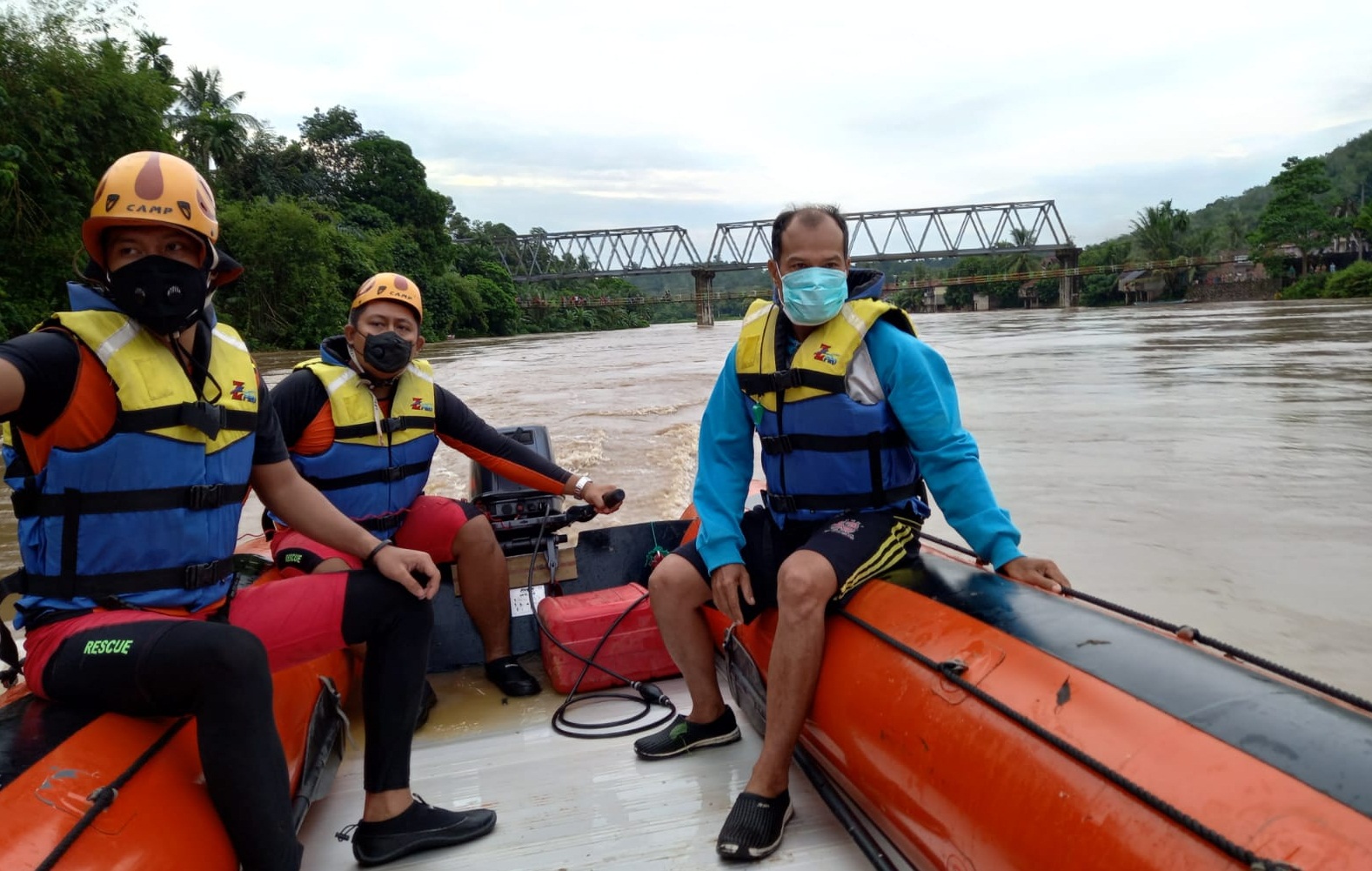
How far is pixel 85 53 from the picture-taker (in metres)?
15.6

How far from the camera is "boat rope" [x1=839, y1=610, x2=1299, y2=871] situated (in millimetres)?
1115

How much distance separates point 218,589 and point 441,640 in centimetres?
140

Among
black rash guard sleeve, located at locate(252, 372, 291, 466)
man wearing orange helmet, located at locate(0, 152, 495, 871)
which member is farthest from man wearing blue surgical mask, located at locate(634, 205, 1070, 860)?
black rash guard sleeve, located at locate(252, 372, 291, 466)

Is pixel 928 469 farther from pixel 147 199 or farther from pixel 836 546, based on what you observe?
pixel 147 199

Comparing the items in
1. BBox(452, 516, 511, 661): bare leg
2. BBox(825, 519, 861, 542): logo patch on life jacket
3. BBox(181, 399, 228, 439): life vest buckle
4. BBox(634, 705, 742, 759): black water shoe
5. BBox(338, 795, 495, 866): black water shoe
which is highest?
BBox(181, 399, 228, 439): life vest buckle

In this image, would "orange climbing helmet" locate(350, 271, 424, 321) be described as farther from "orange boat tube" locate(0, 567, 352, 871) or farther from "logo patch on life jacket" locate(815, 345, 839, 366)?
"orange boat tube" locate(0, 567, 352, 871)

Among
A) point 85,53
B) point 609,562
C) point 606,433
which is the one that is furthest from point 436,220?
point 609,562

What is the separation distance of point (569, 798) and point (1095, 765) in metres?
1.29

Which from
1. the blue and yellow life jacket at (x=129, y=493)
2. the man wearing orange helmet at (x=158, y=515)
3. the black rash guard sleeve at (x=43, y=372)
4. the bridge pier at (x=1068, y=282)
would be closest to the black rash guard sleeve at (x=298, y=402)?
the man wearing orange helmet at (x=158, y=515)

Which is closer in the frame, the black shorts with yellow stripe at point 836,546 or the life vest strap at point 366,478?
the black shorts with yellow stripe at point 836,546

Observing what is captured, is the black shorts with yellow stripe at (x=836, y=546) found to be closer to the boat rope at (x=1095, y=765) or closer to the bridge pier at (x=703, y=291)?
the boat rope at (x=1095, y=765)

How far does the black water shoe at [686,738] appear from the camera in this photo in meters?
2.33

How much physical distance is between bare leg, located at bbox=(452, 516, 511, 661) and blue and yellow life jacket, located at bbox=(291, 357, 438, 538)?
25cm

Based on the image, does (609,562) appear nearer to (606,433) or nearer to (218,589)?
(218,589)
